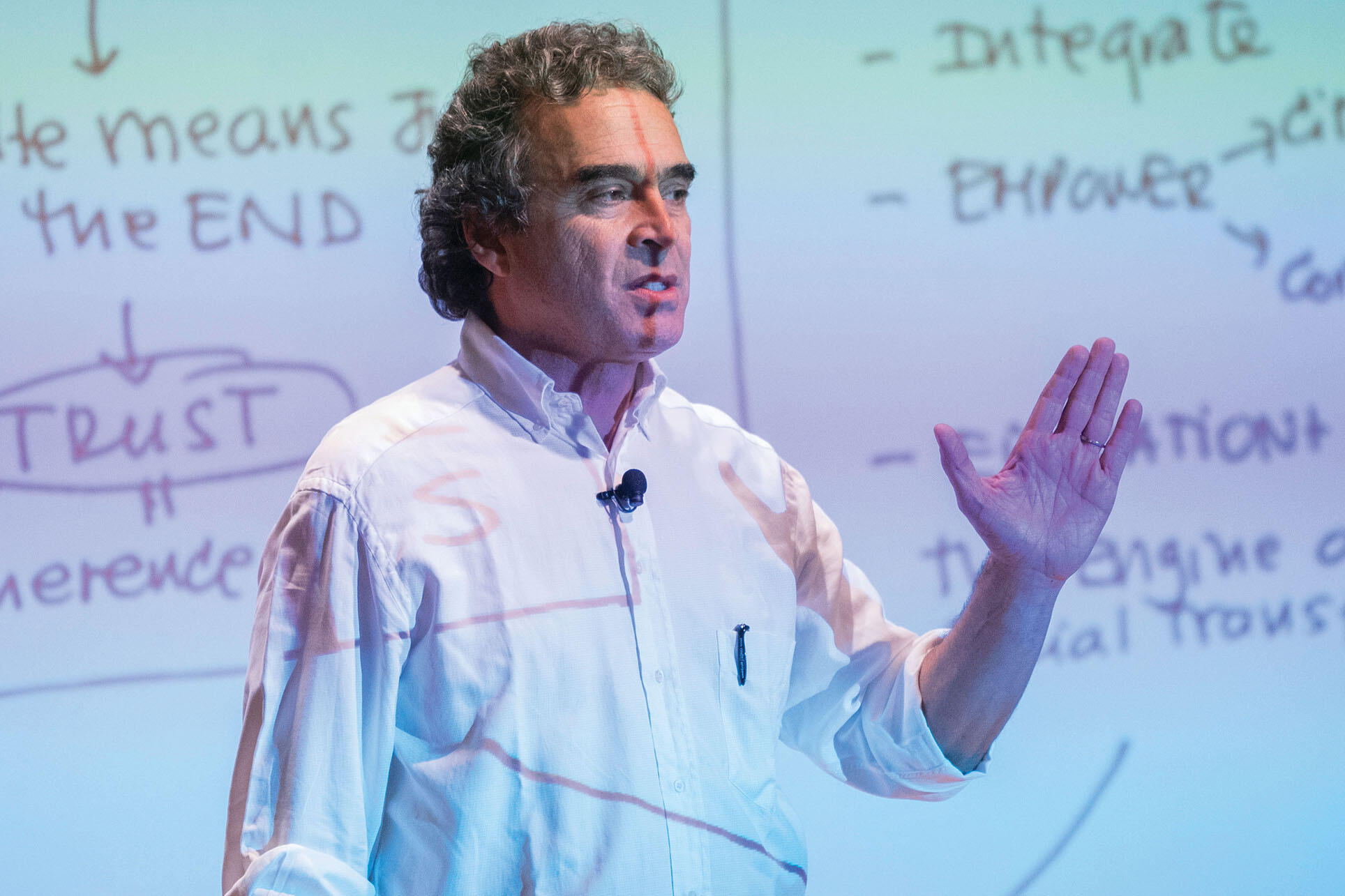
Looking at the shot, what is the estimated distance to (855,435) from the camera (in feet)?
5.32

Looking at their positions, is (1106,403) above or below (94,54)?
below

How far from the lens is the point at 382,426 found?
1004mm

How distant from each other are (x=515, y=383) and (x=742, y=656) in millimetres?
329

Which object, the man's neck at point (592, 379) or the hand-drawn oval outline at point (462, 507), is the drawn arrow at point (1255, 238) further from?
the hand-drawn oval outline at point (462, 507)

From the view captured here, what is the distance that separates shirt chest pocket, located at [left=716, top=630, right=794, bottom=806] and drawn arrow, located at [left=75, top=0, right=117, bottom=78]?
1079mm

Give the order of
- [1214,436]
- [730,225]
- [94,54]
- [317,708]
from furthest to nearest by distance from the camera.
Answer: [1214,436] → [730,225] → [94,54] → [317,708]

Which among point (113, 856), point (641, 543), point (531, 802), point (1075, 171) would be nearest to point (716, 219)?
point (1075, 171)

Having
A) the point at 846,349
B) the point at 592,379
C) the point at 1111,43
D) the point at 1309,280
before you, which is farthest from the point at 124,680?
the point at 1309,280

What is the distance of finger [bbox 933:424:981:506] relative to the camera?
95 centimetres

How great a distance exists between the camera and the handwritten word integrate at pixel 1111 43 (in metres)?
1.64

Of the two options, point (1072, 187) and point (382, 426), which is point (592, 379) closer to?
point (382, 426)

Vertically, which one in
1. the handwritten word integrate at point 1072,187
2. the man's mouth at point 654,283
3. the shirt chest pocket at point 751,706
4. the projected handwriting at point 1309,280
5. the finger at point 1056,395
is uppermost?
the handwritten word integrate at point 1072,187

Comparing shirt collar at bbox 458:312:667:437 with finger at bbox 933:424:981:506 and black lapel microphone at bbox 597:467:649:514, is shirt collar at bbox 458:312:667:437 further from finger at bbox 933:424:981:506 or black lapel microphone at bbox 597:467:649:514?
finger at bbox 933:424:981:506

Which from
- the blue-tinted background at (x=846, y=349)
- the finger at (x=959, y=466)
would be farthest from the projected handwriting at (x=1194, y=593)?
the finger at (x=959, y=466)
